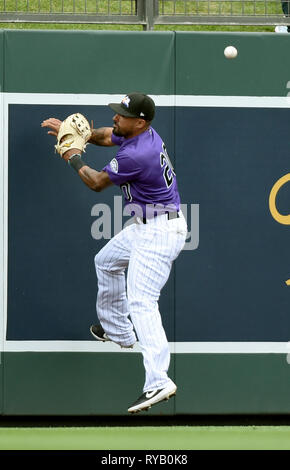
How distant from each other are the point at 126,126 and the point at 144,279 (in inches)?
36.6

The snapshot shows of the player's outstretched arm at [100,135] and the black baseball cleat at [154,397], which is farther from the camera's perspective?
the player's outstretched arm at [100,135]

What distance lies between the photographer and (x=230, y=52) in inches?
227

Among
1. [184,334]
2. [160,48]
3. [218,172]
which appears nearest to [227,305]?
[184,334]

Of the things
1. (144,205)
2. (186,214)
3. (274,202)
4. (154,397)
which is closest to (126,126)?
(144,205)

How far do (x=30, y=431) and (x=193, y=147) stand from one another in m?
2.07

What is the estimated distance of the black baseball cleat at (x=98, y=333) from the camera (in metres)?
5.80

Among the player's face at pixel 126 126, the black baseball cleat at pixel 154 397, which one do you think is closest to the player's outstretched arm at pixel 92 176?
the player's face at pixel 126 126

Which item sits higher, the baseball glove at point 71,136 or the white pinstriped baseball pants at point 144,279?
the baseball glove at point 71,136

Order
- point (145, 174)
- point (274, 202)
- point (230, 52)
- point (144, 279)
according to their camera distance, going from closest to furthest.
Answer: point (145, 174) < point (144, 279) < point (230, 52) < point (274, 202)

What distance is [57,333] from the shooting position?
581cm

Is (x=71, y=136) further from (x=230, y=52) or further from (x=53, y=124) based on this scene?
(x=230, y=52)

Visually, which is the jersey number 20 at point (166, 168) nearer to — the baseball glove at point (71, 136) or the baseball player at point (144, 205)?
the baseball player at point (144, 205)

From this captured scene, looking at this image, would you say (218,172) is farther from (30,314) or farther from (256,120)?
(30,314)

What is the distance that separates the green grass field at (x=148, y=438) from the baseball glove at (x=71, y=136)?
1.73 meters
